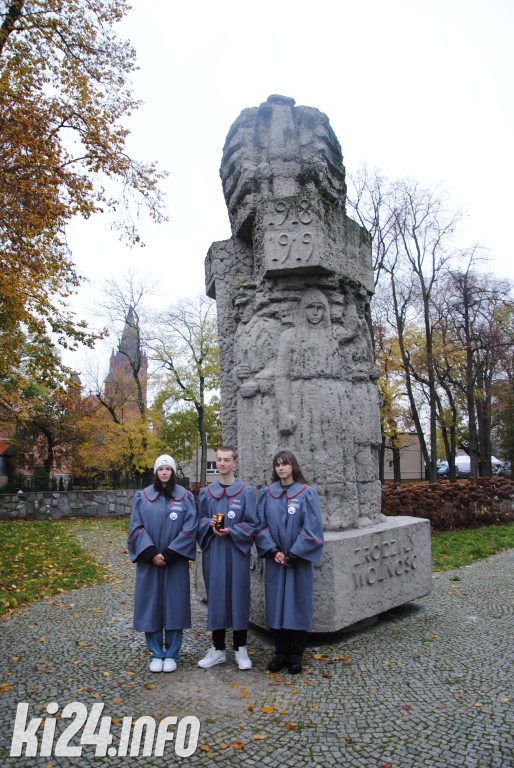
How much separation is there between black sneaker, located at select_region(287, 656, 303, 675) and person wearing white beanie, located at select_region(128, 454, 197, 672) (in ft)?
2.74

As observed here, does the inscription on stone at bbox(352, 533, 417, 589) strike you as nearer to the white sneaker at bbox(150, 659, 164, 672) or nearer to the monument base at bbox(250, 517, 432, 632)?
the monument base at bbox(250, 517, 432, 632)

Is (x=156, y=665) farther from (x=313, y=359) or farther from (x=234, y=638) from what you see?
(x=313, y=359)

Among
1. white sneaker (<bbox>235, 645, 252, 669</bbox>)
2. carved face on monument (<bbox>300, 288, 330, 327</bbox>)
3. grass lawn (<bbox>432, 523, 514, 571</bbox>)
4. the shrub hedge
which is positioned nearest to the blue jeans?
white sneaker (<bbox>235, 645, 252, 669</bbox>)

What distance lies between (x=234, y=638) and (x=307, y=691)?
0.69 m

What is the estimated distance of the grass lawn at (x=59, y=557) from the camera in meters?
6.86

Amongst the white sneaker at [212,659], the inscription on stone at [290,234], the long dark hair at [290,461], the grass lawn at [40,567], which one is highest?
the inscription on stone at [290,234]

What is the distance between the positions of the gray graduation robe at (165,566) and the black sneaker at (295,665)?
32.3 inches

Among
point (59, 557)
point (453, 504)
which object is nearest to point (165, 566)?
point (59, 557)

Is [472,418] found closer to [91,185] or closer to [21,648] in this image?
[91,185]

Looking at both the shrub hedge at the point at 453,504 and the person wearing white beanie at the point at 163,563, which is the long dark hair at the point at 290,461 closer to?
the person wearing white beanie at the point at 163,563

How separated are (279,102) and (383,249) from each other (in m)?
16.1

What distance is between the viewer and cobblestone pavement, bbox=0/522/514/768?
108 inches

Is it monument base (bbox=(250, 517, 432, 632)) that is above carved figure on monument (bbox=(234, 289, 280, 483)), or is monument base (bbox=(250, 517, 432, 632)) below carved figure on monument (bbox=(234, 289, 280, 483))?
below

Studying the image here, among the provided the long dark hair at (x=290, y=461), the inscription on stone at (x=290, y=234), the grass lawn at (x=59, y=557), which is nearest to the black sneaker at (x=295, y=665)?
the long dark hair at (x=290, y=461)
